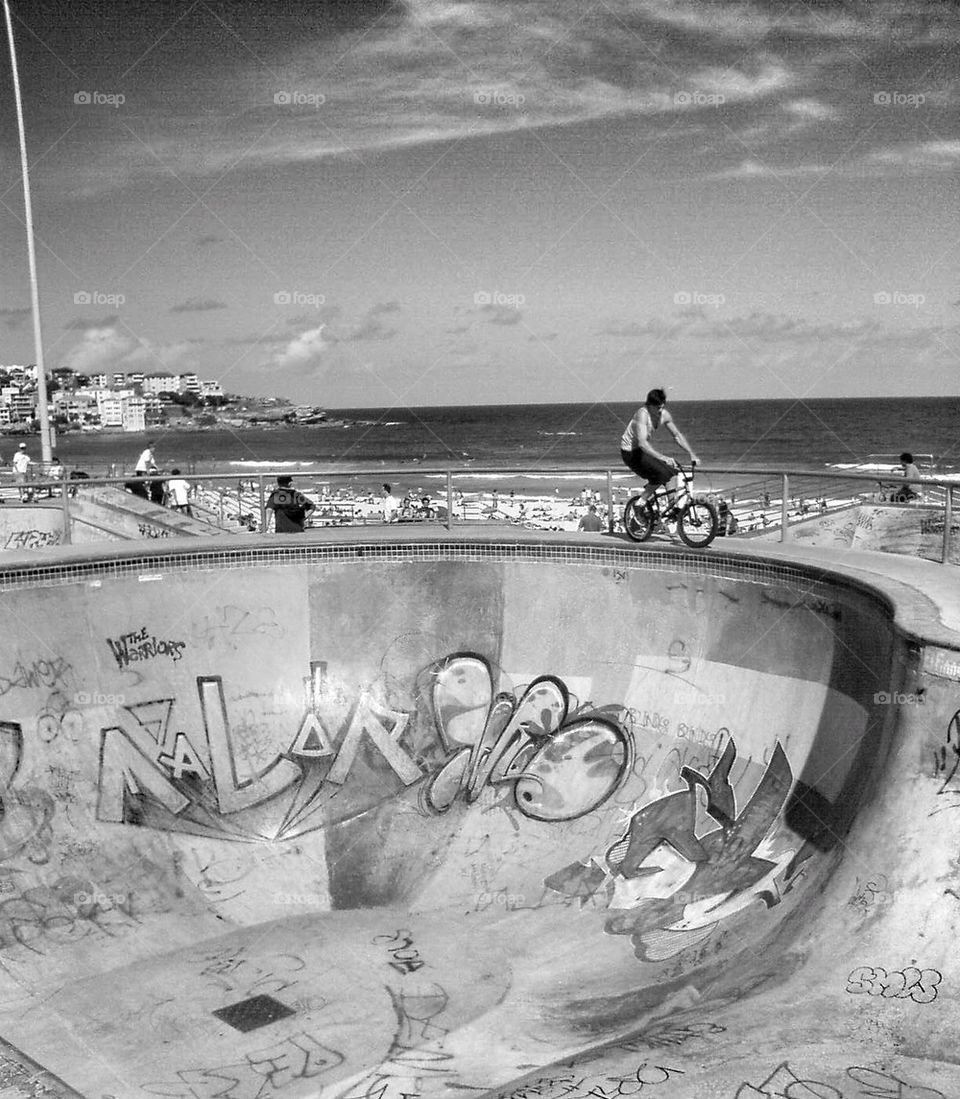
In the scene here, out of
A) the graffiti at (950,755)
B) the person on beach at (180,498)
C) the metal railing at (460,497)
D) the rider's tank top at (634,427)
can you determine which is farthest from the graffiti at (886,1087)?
the person on beach at (180,498)

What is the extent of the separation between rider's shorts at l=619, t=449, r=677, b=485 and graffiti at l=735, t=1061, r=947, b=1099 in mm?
8006

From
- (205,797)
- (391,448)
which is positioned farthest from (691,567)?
(391,448)

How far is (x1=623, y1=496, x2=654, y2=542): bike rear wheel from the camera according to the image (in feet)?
41.2

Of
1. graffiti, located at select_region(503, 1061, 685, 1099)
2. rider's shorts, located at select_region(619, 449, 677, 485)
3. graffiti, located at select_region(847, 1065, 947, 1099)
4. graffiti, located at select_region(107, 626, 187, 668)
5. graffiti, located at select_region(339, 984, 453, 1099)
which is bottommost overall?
graffiti, located at select_region(339, 984, 453, 1099)

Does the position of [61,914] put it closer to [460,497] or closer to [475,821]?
[475,821]

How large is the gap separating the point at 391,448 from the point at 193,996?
10460cm

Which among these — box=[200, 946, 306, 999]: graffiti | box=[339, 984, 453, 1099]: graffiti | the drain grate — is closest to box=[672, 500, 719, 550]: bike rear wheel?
box=[339, 984, 453, 1099]: graffiti

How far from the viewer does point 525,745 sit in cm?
1080

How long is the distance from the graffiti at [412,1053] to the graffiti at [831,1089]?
2615 millimetres

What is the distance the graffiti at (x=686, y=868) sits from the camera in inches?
319

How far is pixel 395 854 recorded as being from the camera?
10016 mm

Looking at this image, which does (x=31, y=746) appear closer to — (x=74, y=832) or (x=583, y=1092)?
(x=74, y=832)

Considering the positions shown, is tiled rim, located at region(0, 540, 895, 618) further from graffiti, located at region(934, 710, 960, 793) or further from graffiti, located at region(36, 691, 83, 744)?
graffiti, located at region(934, 710, 960, 793)

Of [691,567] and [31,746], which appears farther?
[691,567]
